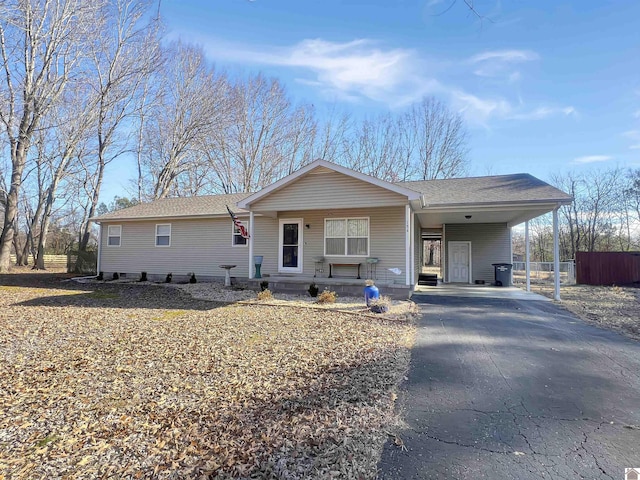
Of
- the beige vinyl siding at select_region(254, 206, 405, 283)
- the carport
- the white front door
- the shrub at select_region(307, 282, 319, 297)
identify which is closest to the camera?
the carport

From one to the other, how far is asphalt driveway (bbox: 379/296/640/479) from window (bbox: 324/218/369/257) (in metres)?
5.59

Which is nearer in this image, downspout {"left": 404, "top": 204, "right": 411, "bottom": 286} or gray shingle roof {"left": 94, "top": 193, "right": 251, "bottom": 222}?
downspout {"left": 404, "top": 204, "right": 411, "bottom": 286}

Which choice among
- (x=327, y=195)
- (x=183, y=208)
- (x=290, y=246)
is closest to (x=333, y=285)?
(x=290, y=246)

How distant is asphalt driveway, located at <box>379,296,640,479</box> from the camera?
226 centimetres

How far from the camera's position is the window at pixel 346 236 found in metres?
11.3

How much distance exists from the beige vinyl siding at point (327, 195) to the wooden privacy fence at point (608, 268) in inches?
460

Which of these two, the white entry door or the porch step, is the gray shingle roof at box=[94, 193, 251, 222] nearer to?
the porch step

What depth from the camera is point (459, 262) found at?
1523 cm

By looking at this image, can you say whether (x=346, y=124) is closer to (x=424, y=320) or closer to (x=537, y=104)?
(x=537, y=104)

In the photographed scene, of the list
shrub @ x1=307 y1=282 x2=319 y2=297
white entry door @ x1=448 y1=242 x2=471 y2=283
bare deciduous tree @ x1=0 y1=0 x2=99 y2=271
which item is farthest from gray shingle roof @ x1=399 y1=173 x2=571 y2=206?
bare deciduous tree @ x1=0 y1=0 x2=99 y2=271

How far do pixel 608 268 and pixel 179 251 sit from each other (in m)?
19.5

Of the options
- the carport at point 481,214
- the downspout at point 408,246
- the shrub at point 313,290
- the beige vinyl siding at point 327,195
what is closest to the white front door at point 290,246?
the beige vinyl siding at point 327,195

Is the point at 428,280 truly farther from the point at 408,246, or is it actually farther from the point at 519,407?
the point at 519,407

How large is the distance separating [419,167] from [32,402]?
2573 centimetres
